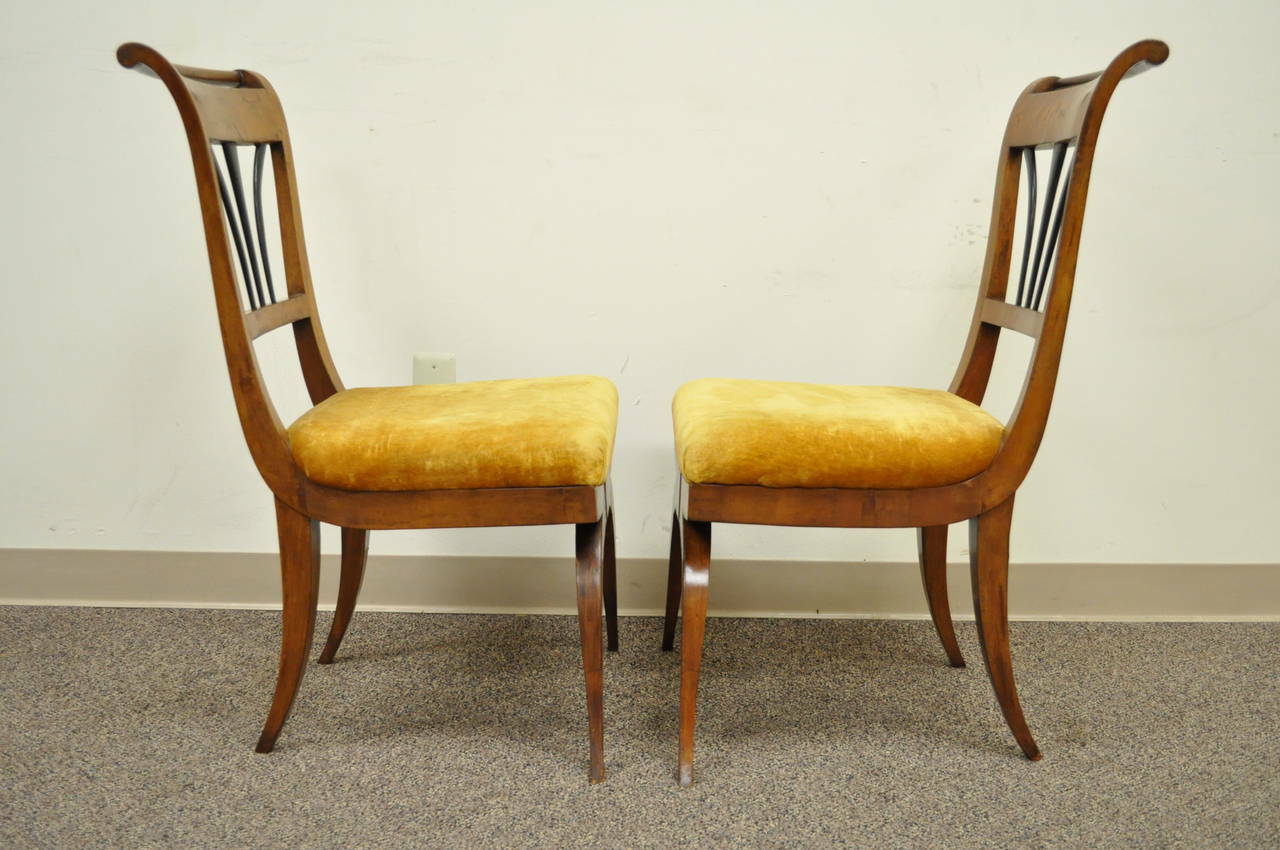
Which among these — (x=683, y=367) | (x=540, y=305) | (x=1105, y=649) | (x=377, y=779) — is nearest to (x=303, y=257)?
(x=540, y=305)

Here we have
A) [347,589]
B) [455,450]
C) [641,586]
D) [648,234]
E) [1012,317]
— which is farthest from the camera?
[641,586]

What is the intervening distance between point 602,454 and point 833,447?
289mm

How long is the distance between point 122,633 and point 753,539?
3.81 feet

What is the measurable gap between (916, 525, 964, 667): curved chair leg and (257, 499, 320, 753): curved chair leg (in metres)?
0.97

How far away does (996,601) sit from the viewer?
132 cm

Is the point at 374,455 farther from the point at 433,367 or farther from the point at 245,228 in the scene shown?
the point at 433,367

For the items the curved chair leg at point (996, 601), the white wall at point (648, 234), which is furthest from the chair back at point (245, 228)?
the curved chair leg at point (996, 601)

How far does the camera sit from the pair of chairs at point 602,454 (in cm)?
119

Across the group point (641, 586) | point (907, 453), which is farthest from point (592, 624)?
point (641, 586)

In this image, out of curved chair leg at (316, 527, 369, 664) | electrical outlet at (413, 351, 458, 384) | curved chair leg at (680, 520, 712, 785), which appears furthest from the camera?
electrical outlet at (413, 351, 458, 384)

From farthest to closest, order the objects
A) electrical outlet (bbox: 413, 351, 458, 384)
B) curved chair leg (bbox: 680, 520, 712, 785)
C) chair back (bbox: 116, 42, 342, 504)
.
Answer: electrical outlet (bbox: 413, 351, 458, 384)
curved chair leg (bbox: 680, 520, 712, 785)
chair back (bbox: 116, 42, 342, 504)

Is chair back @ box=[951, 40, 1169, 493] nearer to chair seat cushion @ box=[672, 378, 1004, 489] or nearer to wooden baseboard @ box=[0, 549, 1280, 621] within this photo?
chair seat cushion @ box=[672, 378, 1004, 489]

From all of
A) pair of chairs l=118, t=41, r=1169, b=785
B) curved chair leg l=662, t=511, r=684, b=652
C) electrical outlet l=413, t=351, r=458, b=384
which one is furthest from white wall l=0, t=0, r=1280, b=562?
pair of chairs l=118, t=41, r=1169, b=785

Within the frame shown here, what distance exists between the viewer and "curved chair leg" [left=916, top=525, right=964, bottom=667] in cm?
160
